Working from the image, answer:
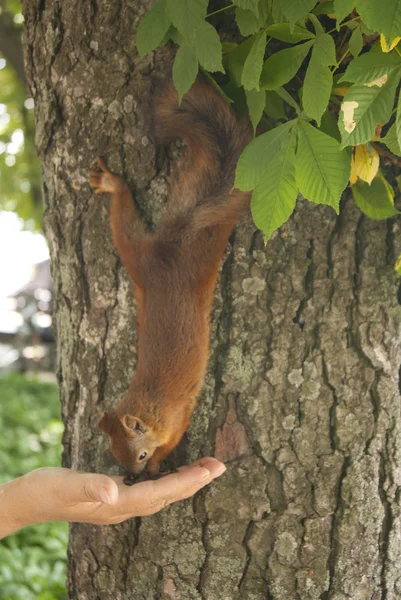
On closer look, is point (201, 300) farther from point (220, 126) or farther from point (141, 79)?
point (141, 79)

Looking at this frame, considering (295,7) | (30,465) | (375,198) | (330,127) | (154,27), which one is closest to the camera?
(295,7)

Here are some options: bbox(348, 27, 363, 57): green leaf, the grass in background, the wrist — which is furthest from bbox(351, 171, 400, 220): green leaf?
the grass in background

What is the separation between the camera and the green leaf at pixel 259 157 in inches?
42.6

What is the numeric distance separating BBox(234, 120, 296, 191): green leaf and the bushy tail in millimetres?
379

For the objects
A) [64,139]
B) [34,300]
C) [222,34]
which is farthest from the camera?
[34,300]

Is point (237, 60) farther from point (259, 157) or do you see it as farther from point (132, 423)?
point (132, 423)

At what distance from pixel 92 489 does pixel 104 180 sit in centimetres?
77

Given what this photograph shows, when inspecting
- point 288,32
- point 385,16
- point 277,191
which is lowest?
point 277,191

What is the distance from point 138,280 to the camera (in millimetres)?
1567

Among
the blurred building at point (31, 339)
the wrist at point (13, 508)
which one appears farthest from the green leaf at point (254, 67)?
the blurred building at point (31, 339)

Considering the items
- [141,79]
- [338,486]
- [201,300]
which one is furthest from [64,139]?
[338,486]

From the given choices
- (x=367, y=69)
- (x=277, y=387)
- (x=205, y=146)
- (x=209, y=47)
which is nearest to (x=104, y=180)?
(x=205, y=146)

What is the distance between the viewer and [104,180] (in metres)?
1.57

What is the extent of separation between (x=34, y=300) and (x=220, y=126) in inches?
397
